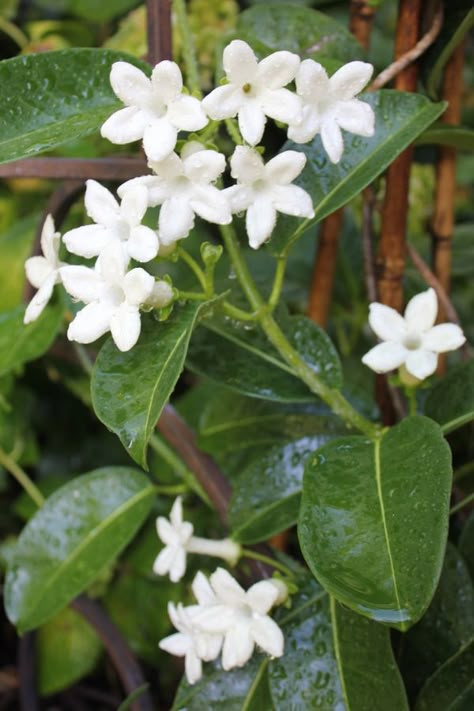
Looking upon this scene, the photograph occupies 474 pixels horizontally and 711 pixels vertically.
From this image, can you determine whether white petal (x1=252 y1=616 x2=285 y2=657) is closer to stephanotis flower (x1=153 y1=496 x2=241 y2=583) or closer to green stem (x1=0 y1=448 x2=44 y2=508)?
stephanotis flower (x1=153 y1=496 x2=241 y2=583)

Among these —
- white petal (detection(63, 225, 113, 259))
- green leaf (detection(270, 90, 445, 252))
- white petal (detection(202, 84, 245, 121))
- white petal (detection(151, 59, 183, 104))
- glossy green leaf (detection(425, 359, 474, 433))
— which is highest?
white petal (detection(151, 59, 183, 104))

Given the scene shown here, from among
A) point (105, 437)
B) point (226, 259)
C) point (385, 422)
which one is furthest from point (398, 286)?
point (105, 437)

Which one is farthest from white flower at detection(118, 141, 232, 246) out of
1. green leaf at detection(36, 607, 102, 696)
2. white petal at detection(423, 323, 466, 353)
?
green leaf at detection(36, 607, 102, 696)

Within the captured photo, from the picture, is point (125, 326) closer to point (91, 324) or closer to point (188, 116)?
point (91, 324)

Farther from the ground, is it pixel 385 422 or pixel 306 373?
pixel 306 373

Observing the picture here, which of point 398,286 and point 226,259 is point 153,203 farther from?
point 226,259

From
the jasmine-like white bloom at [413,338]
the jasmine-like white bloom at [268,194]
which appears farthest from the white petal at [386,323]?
the jasmine-like white bloom at [268,194]

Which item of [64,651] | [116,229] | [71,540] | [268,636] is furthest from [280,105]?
[64,651]
